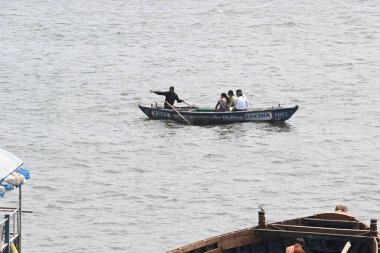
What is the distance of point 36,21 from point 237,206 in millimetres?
52891

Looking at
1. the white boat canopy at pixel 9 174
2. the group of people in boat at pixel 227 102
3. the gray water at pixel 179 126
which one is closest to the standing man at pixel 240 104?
the group of people in boat at pixel 227 102

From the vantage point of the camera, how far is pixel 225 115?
166ft

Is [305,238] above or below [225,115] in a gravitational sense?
below

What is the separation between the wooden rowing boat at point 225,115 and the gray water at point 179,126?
44 cm

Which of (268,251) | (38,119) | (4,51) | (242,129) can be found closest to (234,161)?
(242,129)

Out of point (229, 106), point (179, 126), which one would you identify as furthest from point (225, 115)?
point (179, 126)

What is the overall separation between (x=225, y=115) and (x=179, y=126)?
221 cm

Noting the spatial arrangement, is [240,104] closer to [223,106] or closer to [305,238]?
[223,106]

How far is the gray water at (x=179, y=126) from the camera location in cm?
3825

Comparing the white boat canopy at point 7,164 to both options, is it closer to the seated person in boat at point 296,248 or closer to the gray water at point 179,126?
the seated person in boat at point 296,248

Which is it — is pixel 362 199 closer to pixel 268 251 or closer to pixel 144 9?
pixel 268 251

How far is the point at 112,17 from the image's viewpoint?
3593 inches

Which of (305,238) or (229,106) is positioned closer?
(305,238)

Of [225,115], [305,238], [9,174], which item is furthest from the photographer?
[225,115]
